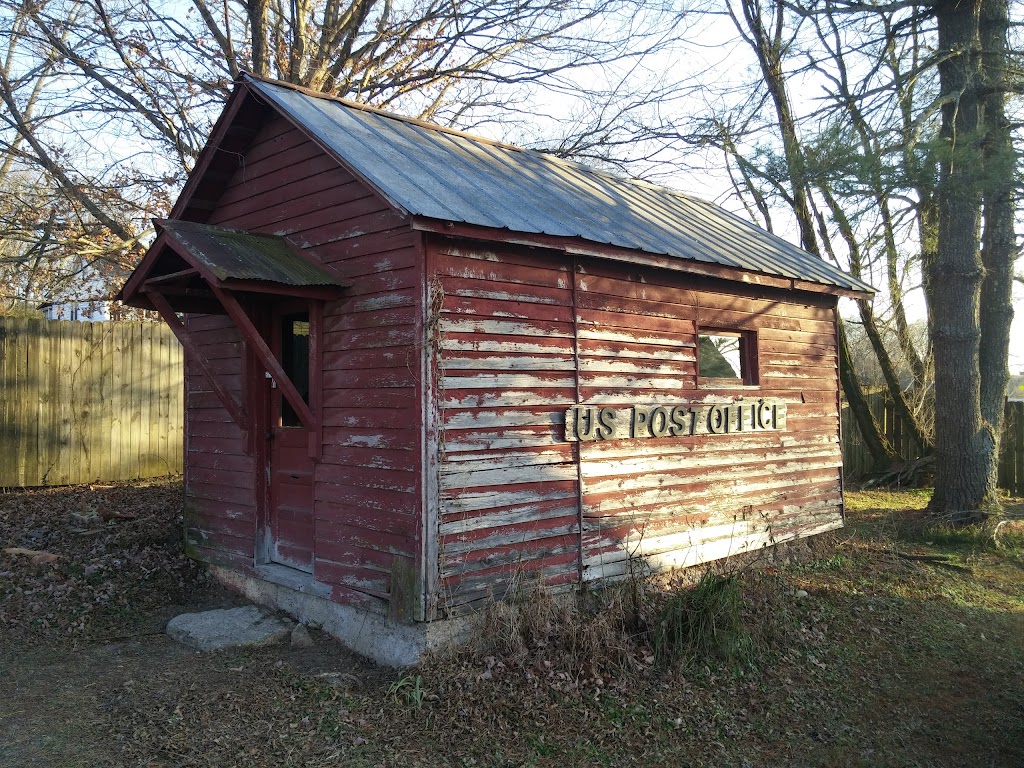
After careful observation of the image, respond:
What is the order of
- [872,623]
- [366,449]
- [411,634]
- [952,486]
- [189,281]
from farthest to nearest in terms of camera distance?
[952,486], [872,623], [189,281], [366,449], [411,634]

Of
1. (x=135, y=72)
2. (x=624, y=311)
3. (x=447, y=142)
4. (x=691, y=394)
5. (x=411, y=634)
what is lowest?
(x=411, y=634)

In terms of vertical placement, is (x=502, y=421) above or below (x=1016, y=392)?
below

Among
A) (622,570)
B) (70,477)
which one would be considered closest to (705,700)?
(622,570)

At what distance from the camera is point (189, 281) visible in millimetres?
7344

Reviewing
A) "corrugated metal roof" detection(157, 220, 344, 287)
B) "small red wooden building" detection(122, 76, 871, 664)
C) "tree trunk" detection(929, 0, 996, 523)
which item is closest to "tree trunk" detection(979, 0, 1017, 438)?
"tree trunk" detection(929, 0, 996, 523)

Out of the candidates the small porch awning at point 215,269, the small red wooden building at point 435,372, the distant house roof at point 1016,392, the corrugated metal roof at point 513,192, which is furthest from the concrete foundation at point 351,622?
the distant house roof at point 1016,392

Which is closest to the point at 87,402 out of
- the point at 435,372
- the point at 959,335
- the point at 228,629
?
the point at 228,629

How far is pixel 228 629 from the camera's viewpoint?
6.80m

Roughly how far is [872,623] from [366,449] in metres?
5.31

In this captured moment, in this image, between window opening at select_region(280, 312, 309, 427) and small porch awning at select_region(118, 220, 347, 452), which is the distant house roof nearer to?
window opening at select_region(280, 312, 309, 427)

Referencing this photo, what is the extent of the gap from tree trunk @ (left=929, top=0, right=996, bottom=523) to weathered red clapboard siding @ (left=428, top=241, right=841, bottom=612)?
294 cm

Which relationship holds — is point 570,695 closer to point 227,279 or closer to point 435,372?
point 435,372

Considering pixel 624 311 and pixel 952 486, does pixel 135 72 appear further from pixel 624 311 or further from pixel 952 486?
pixel 952 486

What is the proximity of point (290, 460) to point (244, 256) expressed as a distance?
6.70 feet
